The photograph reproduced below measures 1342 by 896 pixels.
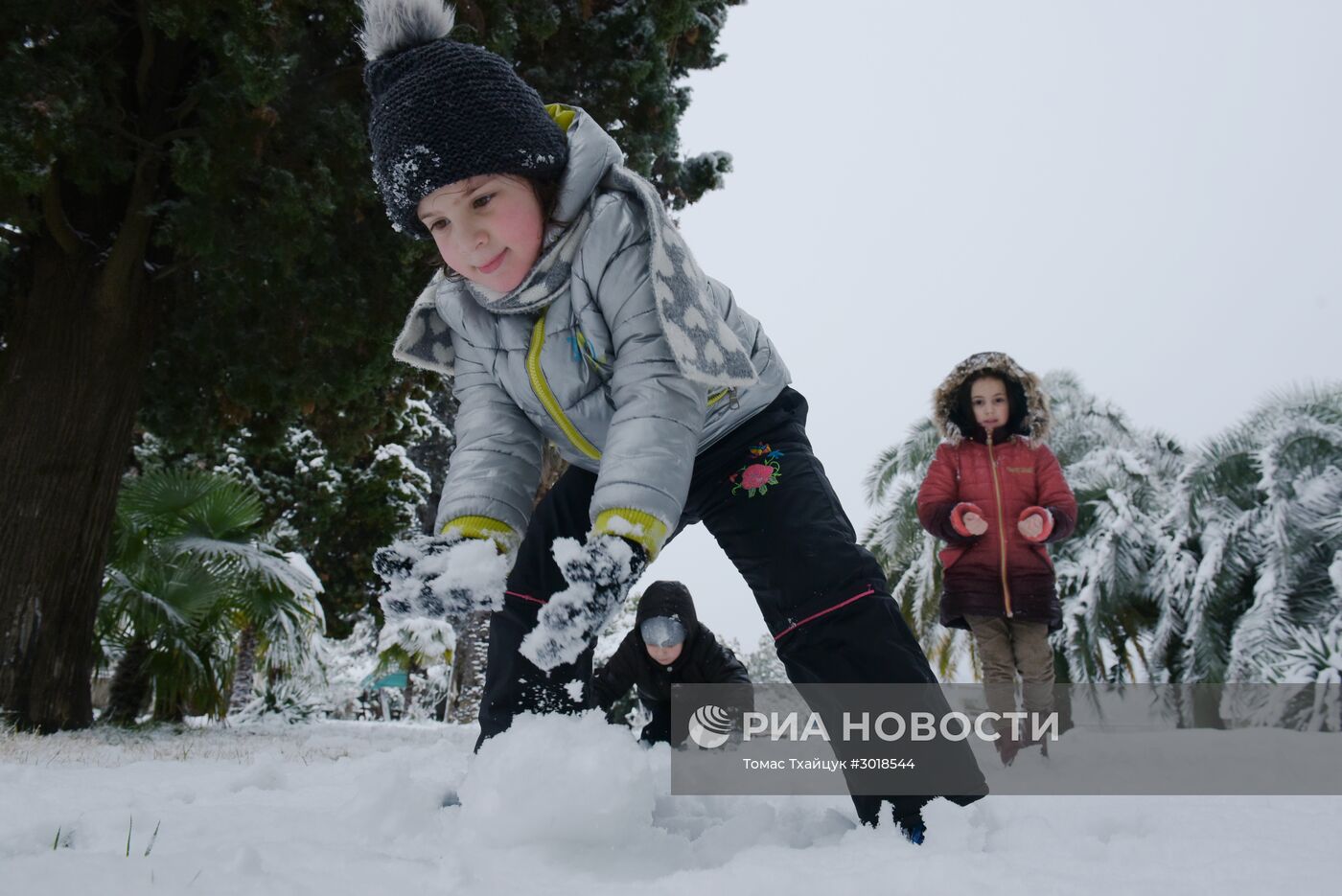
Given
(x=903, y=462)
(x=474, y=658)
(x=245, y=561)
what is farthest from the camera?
(x=903, y=462)

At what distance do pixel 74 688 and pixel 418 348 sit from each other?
13.2 feet

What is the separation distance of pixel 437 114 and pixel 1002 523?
2.94 meters

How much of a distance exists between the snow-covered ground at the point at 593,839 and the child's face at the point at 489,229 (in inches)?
36.0

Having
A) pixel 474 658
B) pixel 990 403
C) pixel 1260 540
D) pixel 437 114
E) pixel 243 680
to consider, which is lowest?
pixel 243 680

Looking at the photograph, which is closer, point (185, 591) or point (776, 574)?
point (776, 574)

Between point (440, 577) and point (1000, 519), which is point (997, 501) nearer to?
point (1000, 519)

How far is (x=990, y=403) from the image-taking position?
421 cm

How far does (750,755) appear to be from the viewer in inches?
128

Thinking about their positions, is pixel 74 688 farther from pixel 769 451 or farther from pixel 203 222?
pixel 769 451

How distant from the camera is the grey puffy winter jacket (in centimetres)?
179

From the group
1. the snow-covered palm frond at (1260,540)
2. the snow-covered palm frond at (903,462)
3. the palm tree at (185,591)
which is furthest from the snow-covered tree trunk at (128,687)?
the snow-covered palm frond at (903,462)

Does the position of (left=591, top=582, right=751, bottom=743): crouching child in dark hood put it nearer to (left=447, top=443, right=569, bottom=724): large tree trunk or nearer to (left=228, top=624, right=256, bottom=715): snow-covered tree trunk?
(left=447, top=443, right=569, bottom=724): large tree trunk

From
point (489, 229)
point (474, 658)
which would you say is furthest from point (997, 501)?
point (474, 658)

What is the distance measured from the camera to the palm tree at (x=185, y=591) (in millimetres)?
5852
